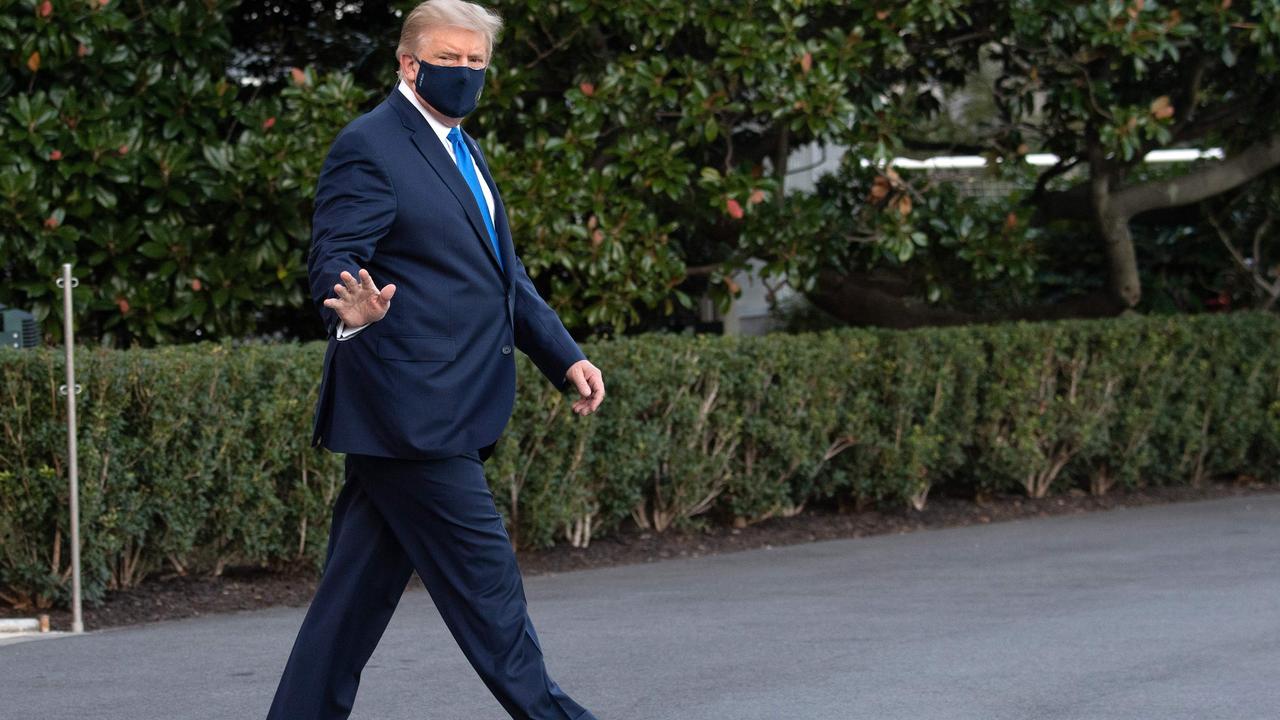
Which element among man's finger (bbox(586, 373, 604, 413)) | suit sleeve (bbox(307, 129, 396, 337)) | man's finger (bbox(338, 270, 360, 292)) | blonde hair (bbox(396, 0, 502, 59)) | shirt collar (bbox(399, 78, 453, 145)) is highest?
blonde hair (bbox(396, 0, 502, 59))

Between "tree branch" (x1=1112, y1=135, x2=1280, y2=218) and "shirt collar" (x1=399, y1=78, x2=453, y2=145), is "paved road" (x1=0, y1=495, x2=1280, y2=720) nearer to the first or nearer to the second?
"shirt collar" (x1=399, y1=78, x2=453, y2=145)

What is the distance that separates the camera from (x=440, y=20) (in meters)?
3.93

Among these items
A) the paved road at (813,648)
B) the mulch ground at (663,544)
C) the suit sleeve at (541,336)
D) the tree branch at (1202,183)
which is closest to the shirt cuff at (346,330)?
the suit sleeve at (541,336)

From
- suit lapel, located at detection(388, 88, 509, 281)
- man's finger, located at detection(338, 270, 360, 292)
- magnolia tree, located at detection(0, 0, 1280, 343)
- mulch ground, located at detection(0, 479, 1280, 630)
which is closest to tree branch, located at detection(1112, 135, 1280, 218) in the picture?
magnolia tree, located at detection(0, 0, 1280, 343)

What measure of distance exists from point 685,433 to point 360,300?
5327 millimetres

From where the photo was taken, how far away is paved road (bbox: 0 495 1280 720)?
5227 mm

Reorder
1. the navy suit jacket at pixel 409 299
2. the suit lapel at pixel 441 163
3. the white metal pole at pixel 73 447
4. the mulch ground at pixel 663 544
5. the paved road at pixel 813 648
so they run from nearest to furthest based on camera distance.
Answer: the navy suit jacket at pixel 409 299
the suit lapel at pixel 441 163
the paved road at pixel 813 648
the white metal pole at pixel 73 447
the mulch ground at pixel 663 544

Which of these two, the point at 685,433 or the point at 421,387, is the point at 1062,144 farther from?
the point at 421,387

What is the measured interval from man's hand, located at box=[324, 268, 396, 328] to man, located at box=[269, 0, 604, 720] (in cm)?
3

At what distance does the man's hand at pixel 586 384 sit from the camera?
13.2 ft

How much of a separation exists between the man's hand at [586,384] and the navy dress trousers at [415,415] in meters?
0.18

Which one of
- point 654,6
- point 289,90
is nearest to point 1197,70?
point 654,6

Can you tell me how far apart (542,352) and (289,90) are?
210 inches

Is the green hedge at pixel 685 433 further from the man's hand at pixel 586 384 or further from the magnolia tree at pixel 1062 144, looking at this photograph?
the man's hand at pixel 586 384
